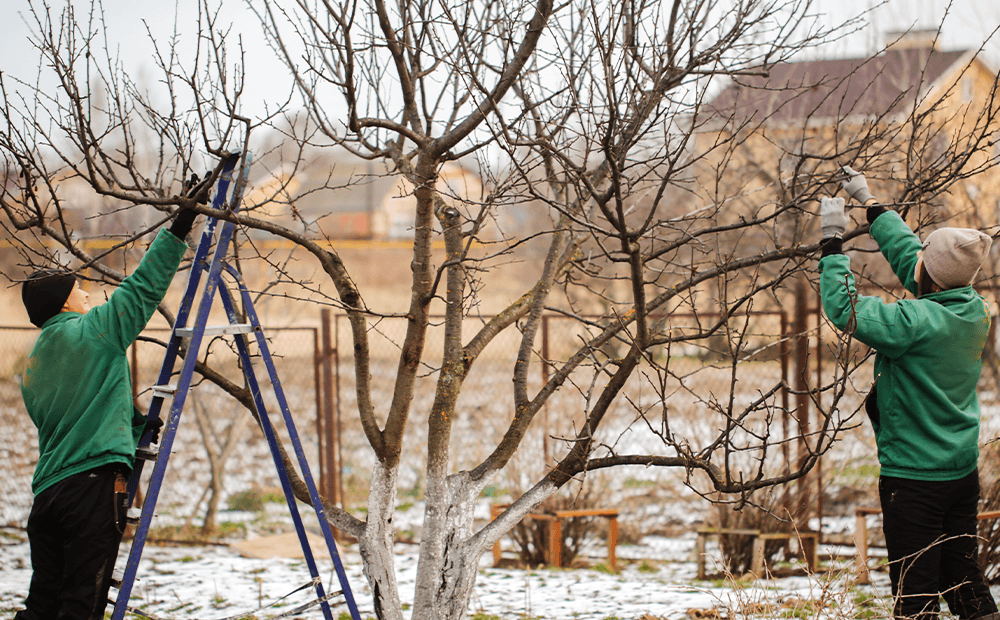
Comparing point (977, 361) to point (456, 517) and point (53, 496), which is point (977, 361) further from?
point (53, 496)

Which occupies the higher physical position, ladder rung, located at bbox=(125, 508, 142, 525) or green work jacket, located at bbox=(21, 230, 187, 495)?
green work jacket, located at bbox=(21, 230, 187, 495)

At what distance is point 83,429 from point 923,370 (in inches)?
116

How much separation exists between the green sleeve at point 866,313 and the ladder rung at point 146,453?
2.41 metres

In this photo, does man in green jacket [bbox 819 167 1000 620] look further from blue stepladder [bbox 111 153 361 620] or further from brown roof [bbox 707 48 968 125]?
blue stepladder [bbox 111 153 361 620]

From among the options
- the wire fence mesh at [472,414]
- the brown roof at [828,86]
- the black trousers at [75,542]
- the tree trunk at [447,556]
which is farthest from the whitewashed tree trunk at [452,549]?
the brown roof at [828,86]

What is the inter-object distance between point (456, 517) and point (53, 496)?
→ 4.77ft

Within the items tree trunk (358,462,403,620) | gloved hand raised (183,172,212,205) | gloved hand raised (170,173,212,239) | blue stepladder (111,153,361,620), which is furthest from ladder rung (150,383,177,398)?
tree trunk (358,462,403,620)

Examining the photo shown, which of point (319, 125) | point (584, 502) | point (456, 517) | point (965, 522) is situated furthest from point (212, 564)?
point (965, 522)

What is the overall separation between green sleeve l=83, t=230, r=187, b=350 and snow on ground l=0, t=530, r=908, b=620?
6.86 ft

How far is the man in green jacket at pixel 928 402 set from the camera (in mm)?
2574

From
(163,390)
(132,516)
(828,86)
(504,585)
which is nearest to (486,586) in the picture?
(504,585)

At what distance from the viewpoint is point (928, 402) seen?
2.65 m

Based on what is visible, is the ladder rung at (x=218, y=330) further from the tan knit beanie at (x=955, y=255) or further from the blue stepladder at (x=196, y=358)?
the tan knit beanie at (x=955, y=255)

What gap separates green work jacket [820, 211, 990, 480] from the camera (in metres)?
2.55
